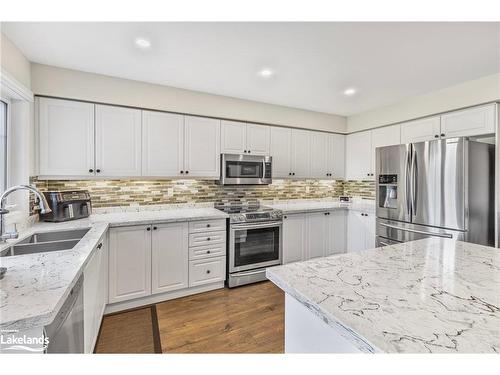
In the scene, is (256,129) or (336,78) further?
(256,129)

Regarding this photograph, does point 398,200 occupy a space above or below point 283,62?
below

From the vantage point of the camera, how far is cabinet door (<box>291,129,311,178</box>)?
12.5ft

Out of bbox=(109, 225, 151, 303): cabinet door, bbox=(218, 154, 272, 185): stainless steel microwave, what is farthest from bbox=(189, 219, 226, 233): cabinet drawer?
bbox=(218, 154, 272, 185): stainless steel microwave

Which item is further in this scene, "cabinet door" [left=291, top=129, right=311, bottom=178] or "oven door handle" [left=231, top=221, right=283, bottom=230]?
"cabinet door" [left=291, top=129, right=311, bottom=178]

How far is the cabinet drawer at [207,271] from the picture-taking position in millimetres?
2742

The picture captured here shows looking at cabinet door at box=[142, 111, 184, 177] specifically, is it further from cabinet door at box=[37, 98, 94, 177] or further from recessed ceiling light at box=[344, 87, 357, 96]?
recessed ceiling light at box=[344, 87, 357, 96]

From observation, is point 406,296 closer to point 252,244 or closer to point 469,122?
point 252,244

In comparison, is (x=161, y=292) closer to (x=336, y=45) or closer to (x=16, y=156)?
(x=16, y=156)

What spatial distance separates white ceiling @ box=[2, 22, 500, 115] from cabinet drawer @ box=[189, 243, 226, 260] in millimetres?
1878

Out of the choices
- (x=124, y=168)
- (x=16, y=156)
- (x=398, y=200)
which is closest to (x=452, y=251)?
(x=398, y=200)

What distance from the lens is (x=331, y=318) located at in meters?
0.76

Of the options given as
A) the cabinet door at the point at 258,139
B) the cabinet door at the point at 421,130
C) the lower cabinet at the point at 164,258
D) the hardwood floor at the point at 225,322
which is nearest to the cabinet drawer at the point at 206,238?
the lower cabinet at the point at 164,258

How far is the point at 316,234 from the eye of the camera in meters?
3.63
